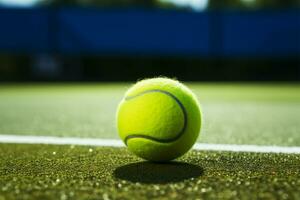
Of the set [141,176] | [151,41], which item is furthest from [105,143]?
[151,41]

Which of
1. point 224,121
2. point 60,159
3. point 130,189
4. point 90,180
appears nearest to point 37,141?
point 60,159

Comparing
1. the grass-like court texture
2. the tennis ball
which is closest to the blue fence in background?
the grass-like court texture

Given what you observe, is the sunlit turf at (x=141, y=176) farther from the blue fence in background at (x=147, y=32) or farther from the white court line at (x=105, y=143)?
the blue fence in background at (x=147, y=32)

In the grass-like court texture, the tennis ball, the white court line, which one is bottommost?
the white court line

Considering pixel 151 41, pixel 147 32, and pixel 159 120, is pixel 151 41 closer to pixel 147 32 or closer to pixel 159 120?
pixel 147 32

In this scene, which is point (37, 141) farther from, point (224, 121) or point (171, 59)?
point (171, 59)

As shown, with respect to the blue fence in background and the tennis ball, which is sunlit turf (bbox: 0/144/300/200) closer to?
the tennis ball
